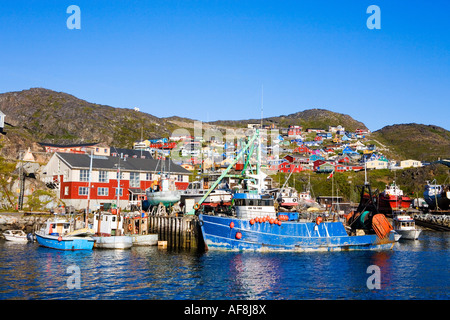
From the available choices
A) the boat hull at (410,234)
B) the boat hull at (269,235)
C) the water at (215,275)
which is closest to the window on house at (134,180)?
the water at (215,275)

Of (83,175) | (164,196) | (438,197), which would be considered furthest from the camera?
(438,197)

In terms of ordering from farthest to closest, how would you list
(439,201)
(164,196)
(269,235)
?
(439,201)
(164,196)
(269,235)

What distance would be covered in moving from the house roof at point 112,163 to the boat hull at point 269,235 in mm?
32843

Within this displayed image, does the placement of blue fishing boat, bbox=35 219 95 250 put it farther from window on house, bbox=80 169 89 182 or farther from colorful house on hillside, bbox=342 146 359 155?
colorful house on hillside, bbox=342 146 359 155

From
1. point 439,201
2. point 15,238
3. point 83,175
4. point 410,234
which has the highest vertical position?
point 83,175

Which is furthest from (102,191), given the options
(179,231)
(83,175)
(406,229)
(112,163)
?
(406,229)

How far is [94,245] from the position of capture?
155ft

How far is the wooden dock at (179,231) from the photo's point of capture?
165ft

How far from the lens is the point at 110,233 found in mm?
49312

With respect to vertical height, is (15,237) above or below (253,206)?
below

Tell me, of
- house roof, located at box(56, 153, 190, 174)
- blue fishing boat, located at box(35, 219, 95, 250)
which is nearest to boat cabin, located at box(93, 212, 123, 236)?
blue fishing boat, located at box(35, 219, 95, 250)

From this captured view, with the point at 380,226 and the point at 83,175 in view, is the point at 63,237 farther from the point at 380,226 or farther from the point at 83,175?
the point at 380,226

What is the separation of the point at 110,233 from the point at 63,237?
5.71 metres
